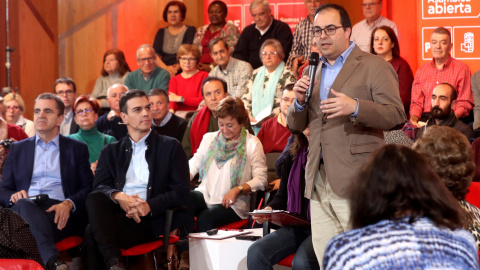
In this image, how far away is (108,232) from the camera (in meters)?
3.88

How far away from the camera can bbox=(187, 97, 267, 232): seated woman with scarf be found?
4465 mm

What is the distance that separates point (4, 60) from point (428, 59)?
4.60 m

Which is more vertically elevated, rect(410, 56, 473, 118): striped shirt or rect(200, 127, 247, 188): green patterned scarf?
rect(410, 56, 473, 118): striped shirt

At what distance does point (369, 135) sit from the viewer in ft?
9.18

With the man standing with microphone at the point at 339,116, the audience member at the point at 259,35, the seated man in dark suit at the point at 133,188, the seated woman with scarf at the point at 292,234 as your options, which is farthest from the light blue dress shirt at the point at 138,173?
the audience member at the point at 259,35

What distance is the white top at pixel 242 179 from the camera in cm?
450

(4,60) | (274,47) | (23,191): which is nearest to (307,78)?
(23,191)

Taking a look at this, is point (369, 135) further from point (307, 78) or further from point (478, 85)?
point (478, 85)

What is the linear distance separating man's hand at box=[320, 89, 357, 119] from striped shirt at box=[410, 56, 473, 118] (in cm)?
346

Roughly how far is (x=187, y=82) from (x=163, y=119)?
1.12 meters

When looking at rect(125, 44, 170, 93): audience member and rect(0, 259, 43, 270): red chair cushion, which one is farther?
rect(125, 44, 170, 93): audience member

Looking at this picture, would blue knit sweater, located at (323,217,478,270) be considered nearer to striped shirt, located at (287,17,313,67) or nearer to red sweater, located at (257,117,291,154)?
red sweater, located at (257,117,291,154)

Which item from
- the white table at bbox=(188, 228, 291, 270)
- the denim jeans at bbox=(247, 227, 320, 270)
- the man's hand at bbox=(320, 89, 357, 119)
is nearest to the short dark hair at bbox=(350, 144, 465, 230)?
the man's hand at bbox=(320, 89, 357, 119)

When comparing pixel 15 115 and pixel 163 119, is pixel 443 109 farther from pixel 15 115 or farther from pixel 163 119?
pixel 15 115
